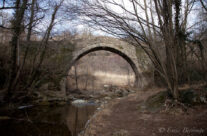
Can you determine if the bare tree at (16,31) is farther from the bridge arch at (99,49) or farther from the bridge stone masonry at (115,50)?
the bridge stone masonry at (115,50)

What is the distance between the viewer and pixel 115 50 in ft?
46.5

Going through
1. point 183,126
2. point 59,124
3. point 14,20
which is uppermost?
point 14,20

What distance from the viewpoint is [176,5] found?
15.9ft

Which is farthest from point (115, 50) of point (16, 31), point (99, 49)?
point (16, 31)

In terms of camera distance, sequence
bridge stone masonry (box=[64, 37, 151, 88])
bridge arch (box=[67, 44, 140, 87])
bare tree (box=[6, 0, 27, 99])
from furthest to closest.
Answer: bridge stone masonry (box=[64, 37, 151, 88]), bridge arch (box=[67, 44, 140, 87]), bare tree (box=[6, 0, 27, 99])

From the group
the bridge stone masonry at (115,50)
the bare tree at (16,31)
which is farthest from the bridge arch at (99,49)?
the bare tree at (16,31)

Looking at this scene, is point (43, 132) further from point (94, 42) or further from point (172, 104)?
point (94, 42)

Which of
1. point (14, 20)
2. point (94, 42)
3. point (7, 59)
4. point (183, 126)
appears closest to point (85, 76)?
point (94, 42)

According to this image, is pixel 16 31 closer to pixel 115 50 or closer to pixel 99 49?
pixel 99 49

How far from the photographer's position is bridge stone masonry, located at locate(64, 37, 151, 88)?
12855 millimetres

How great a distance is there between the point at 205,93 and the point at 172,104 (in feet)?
2.99

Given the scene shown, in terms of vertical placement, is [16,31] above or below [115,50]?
below

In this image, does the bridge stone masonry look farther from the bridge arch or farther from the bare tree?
the bare tree

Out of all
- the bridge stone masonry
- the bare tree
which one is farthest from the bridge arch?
the bare tree
